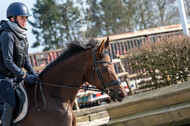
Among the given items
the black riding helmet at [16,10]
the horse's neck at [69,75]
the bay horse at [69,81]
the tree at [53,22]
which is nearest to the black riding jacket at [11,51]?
the black riding helmet at [16,10]

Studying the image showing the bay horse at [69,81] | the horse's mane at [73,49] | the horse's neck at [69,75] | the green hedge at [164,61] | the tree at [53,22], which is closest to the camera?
the bay horse at [69,81]

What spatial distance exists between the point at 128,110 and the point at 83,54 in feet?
8.80

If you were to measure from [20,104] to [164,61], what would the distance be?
227 inches

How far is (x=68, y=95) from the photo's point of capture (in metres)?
4.11

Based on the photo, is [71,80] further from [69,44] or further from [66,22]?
[66,22]

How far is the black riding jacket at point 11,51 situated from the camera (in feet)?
12.2

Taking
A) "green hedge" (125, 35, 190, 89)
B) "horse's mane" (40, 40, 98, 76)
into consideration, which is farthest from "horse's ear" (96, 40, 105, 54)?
"green hedge" (125, 35, 190, 89)

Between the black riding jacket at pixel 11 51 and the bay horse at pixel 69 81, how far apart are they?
0.40 meters

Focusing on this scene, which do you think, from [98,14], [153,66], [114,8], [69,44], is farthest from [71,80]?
[98,14]

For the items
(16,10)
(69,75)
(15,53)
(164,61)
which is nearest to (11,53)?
(15,53)

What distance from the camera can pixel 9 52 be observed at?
3738mm

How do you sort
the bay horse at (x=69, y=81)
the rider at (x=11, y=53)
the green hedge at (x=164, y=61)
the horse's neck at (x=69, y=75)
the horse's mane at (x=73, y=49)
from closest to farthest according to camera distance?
the rider at (x=11, y=53) → the bay horse at (x=69, y=81) → the horse's neck at (x=69, y=75) → the horse's mane at (x=73, y=49) → the green hedge at (x=164, y=61)

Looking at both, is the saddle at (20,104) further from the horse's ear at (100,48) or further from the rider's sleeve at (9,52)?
the horse's ear at (100,48)

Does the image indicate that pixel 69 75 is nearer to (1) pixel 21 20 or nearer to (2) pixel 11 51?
(2) pixel 11 51
